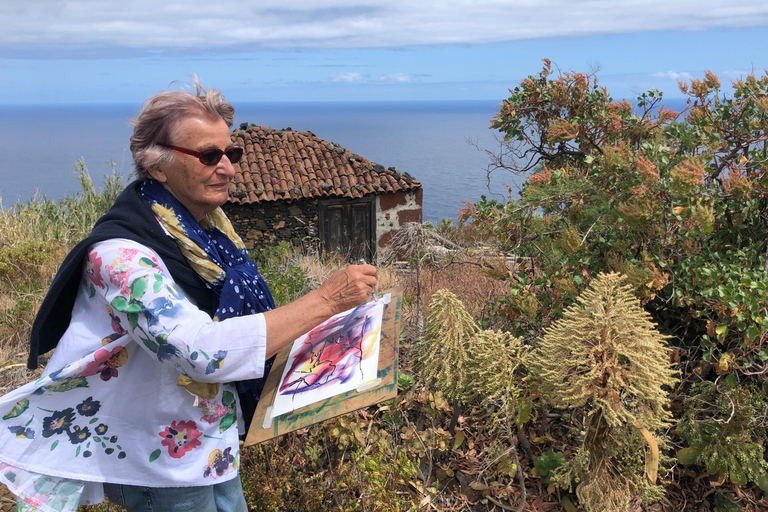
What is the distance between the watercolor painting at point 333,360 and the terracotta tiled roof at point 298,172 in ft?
43.8

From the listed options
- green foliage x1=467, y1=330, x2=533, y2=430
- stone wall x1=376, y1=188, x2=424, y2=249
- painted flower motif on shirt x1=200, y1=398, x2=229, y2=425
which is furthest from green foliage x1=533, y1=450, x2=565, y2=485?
stone wall x1=376, y1=188, x2=424, y2=249

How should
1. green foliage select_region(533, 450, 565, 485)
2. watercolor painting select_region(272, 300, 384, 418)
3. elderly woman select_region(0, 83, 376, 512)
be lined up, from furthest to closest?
1. green foliage select_region(533, 450, 565, 485)
2. watercolor painting select_region(272, 300, 384, 418)
3. elderly woman select_region(0, 83, 376, 512)

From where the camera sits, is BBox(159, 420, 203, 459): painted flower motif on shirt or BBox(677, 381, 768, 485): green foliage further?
BBox(677, 381, 768, 485): green foliage

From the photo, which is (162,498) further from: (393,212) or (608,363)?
(393,212)

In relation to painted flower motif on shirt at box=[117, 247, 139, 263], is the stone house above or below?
below

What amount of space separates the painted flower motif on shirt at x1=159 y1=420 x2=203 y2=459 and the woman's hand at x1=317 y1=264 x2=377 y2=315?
1.90ft

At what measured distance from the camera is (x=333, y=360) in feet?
6.64

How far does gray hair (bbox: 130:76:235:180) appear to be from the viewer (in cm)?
177

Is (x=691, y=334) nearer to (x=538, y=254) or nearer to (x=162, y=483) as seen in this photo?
(x=538, y=254)

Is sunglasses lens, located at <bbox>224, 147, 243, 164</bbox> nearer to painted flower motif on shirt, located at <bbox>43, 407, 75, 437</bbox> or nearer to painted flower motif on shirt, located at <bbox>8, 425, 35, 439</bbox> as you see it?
painted flower motif on shirt, located at <bbox>43, 407, 75, 437</bbox>

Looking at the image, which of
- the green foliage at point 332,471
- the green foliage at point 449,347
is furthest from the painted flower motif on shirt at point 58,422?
the green foliage at point 449,347

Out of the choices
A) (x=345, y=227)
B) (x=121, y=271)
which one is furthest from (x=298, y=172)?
(x=121, y=271)

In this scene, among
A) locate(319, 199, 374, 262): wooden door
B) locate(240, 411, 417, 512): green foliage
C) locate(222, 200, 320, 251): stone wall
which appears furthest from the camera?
locate(319, 199, 374, 262): wooden door

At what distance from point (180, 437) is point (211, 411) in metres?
0.12
